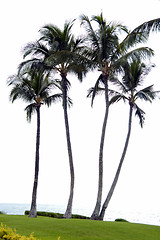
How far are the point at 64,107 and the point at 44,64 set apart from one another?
3726mm

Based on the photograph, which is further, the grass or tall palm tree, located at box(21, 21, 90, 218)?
tall palm tree, located at box(21, 21, 90, 218)

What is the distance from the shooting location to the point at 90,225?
15.2m

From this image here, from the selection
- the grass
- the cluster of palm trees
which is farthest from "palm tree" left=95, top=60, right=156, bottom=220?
the grass

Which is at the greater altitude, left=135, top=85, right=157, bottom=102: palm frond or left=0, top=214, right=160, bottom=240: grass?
left=135, top=85, right=157, bottom=102: palm frond

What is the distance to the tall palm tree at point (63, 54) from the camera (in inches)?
912

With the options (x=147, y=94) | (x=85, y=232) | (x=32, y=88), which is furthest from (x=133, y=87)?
(x=85, y=232)

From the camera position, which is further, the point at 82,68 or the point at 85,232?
the point at 82,68

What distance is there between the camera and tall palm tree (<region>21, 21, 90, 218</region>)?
2317cm

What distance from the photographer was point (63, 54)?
75.6 ft

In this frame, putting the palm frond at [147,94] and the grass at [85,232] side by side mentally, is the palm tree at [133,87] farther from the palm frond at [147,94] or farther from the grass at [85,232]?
the grass at [85,232]

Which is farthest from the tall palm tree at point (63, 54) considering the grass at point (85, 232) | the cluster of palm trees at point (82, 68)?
the grass at point (85, 232)

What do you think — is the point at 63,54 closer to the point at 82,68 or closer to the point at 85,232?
the point at 82,68

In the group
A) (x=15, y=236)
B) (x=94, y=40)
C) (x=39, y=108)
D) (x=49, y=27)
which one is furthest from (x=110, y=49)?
(x=15, y=236)

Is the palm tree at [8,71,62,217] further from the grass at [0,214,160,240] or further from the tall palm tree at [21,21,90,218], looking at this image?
the grass at [0,214,160,240]
